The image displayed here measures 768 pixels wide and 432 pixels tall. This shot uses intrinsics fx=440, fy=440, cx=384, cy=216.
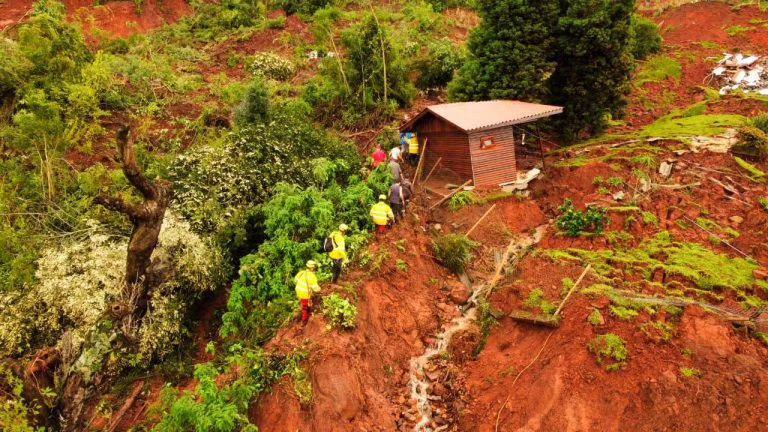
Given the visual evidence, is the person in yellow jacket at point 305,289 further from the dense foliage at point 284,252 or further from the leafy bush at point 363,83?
the leafy bush at point 363,83

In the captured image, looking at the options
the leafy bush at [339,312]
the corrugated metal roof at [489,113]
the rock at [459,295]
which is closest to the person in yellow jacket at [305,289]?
the leafy bush at [339,312]

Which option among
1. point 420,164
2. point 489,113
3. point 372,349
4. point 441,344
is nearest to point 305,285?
point 372,349

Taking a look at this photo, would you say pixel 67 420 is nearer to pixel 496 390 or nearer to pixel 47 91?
pixel 496 390

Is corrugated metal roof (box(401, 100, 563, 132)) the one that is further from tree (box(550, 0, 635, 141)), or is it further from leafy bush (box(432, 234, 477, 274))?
leafy bush (box(432, 234, 477, 274))

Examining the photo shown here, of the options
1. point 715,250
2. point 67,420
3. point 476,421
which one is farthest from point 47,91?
point 715,250

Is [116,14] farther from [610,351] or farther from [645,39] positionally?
[645,39]

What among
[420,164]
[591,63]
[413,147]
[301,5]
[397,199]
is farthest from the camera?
[301,5]
